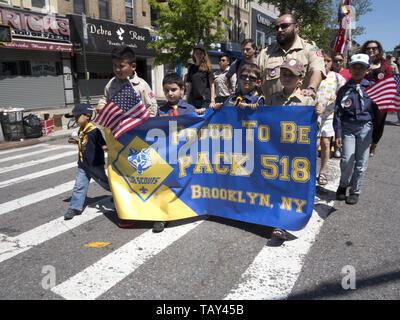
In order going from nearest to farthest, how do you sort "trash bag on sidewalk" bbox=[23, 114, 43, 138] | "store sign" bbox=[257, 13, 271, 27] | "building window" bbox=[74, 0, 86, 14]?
"trash bag on sidewalk" bbox=[23, 114, 43, 138]
"building window" bbox=[74, 0, 86, 14]
"store sign" bbox=[257, 13, 271, 27]

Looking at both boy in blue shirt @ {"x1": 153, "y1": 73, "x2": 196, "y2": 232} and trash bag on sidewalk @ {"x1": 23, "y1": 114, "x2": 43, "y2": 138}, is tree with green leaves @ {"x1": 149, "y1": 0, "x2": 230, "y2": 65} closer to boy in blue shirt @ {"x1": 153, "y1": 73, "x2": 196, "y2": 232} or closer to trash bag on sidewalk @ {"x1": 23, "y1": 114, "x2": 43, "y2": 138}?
trash bag on sidewalk @ {"x1": 23, "y1": 114, "x2": 43, "y2": 138}

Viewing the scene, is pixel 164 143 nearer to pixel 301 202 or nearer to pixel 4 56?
pixel 301 202

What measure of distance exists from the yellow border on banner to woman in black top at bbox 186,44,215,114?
121 inches

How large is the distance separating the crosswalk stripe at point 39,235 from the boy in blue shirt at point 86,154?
14 centimetres

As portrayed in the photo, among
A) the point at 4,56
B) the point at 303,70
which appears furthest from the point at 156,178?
the point at 4,56

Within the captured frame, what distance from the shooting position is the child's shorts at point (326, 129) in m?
5.53

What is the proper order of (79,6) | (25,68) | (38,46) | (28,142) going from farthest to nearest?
(79,6) < (25,68) < (38,46) < (28,142)

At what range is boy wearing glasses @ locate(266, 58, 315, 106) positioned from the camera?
3.72m

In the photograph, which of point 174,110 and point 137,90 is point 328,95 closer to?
point 174,110

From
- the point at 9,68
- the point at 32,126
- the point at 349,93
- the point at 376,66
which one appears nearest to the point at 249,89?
the point at 349,93

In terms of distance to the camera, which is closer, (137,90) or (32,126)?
(137,90)

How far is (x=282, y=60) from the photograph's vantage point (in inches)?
169

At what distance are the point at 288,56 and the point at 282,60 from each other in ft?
0.31

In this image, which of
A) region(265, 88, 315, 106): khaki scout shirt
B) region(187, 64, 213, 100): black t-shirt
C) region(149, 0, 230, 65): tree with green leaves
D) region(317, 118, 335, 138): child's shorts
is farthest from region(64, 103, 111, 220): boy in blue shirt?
region(149, 0, 230, 65): tree with green leaves
